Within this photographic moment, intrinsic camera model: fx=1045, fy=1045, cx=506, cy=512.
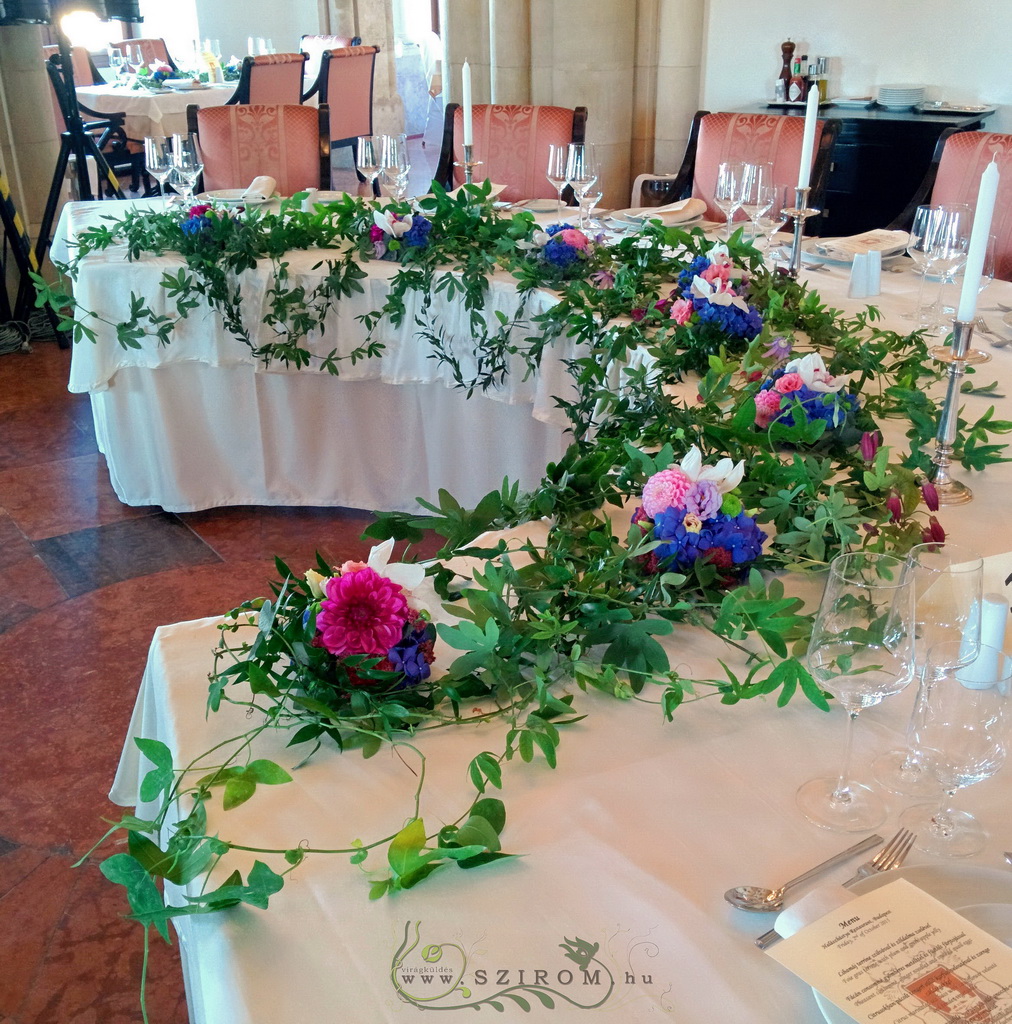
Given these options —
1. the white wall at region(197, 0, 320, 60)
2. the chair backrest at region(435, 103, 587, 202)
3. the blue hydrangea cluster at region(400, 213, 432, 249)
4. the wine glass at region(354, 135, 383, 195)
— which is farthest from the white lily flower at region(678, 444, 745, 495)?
the white wall at region(197, 0, 320, 60)

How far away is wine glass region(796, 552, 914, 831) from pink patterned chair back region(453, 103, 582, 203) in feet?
10.3

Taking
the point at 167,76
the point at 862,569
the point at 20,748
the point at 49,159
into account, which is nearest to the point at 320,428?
the point at 20,748

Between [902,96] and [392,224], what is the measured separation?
10.2 ft

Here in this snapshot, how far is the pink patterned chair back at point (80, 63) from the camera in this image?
333 inches

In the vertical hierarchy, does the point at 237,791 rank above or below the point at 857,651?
below

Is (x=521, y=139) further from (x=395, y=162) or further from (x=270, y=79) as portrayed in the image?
(x=270, y=79)

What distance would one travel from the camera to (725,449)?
1.47 m

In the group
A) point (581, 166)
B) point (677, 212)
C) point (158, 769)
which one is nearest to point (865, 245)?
point (677, 212)

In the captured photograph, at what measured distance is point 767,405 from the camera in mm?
1560

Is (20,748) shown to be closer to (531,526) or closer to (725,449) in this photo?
(531,526)

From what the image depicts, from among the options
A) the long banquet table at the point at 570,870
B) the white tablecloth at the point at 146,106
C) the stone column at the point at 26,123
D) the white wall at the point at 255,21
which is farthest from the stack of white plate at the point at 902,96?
the white wall at the point at 255,21

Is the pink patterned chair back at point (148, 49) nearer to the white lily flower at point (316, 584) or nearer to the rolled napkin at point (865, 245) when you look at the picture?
the rolled napkin at point (865, 245)

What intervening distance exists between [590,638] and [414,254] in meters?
1.86

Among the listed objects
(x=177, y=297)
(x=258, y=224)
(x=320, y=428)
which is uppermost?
(x=258, y=224)
